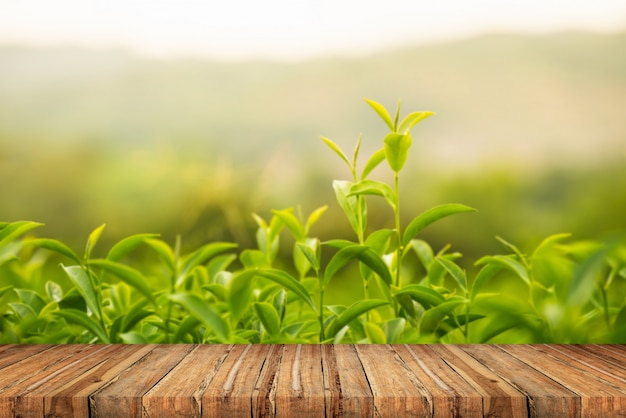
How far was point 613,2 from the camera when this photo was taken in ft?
4.51

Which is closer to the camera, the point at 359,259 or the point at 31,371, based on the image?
the point at 31,371

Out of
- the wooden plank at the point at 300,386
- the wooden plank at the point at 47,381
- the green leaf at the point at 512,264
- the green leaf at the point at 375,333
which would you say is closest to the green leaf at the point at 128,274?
the wooden plank at the point at 47,381

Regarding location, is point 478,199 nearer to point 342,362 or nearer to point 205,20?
point 342,362

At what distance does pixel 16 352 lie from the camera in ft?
3.90

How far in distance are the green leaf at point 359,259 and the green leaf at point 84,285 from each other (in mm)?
418

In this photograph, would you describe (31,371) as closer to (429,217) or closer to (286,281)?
(286,281)

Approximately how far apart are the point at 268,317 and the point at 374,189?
296 mm

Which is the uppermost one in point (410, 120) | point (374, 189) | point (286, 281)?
point (410, 120)

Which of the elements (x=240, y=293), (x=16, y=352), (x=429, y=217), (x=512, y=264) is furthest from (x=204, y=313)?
(x=512, y=264)

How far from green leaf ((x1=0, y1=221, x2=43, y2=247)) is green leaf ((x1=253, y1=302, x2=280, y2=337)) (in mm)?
439

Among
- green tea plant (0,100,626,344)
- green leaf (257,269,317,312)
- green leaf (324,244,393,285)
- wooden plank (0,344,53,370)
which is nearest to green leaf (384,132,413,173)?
green tea plant (0,100,626,344)

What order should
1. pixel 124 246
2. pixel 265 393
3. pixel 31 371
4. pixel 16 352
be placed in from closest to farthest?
pixel 265 393
pixel 31 371
pixel 16 352
pixel 124 246

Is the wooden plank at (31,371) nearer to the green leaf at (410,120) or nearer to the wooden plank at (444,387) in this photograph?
the wooden plank at (444,387)

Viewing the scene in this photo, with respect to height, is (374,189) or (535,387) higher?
(374,189)
